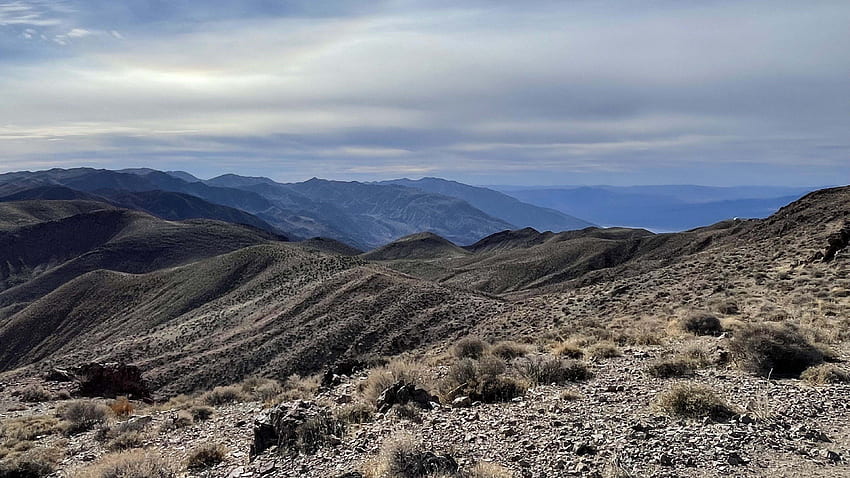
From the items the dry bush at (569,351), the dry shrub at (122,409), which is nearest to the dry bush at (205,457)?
the dry shrub at (122,409)

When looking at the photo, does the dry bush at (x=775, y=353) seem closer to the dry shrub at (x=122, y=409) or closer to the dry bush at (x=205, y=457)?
the dry bush at (x=205, y=457)

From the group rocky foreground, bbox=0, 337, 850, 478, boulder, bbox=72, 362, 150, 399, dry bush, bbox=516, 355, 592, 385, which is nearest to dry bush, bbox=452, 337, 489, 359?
rocky foreground, bbox=0, 337, 850, 478

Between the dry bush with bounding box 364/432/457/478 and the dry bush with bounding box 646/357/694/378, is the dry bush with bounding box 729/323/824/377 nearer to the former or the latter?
the dry bush with bounding box 646/357/694/378

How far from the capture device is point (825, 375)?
901cm

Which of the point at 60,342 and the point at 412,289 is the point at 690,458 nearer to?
the point at 412,289

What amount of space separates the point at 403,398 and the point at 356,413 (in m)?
0.92

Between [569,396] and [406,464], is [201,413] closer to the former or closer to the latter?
[406,464]

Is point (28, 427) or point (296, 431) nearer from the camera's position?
point (296, 431)

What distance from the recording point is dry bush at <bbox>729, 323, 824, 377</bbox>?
973cm

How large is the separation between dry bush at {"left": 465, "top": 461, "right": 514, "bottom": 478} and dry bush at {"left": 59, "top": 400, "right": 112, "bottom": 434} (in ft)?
35.6

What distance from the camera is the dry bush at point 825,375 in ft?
29.3

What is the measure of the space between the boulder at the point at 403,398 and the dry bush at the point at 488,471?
9.24ft

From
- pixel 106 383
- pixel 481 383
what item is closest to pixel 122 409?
pixel 106 383

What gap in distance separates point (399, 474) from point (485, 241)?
134m
